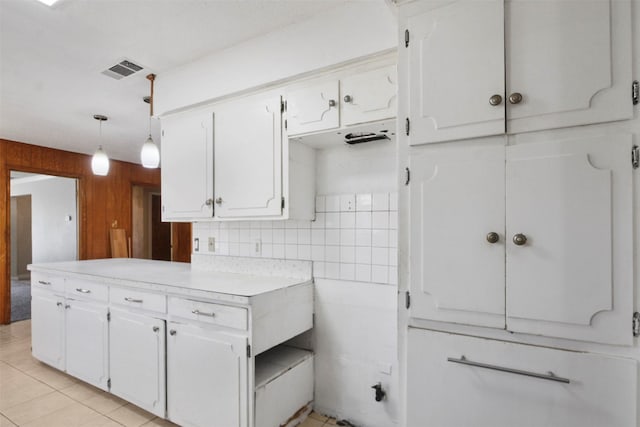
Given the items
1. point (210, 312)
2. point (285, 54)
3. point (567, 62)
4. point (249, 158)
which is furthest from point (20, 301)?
point (567, 62)

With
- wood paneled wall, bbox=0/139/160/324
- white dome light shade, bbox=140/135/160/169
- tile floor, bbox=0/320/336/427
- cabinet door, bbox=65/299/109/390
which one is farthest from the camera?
wood paneled wall, bbox=0/139/160/324

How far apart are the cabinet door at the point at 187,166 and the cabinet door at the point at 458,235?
153cm

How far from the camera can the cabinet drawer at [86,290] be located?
228cm

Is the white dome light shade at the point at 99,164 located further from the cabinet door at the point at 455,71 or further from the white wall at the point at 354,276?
the cabinet door at the point at 455,71

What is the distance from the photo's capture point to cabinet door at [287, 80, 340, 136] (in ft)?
5.87

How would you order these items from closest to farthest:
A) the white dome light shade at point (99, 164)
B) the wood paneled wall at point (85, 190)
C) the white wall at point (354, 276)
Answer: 1. the white wall at point (354, 276)
2. the white dome light shade at point (99, 164)
3. the wood paneled wall at point (85, 190)

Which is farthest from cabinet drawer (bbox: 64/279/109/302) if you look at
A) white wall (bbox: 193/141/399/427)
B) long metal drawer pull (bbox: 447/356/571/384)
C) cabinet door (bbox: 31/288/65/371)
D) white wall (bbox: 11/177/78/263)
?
white wall (bbox: 11/177/78/263)

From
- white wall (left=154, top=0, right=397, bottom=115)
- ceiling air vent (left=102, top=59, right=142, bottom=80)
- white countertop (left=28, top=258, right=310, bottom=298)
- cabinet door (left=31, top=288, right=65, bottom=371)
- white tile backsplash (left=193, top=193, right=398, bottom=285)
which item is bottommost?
cabinet door (left=31, top=288, right=65, bottom=371)

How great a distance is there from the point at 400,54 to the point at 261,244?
159cm

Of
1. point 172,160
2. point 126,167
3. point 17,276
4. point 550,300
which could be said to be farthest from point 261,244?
point 17,276

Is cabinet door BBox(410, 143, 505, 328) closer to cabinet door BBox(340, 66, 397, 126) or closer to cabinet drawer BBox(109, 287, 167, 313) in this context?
cabinet door BBox(340, 66, 397, 126)

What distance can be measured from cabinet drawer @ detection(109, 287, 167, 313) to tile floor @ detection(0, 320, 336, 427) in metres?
0.71

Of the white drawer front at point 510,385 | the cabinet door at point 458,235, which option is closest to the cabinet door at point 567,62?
the cabinet door at point 458,235

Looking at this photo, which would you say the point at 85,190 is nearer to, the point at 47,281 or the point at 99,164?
the point at 99,164
